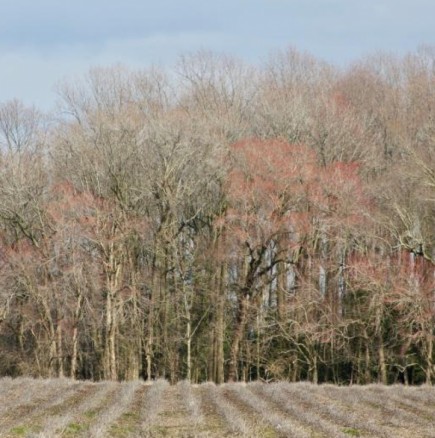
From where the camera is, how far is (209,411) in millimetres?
Result: 14062

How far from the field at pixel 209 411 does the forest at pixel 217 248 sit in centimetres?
1203

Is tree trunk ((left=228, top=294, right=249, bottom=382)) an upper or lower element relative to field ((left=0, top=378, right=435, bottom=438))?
upper

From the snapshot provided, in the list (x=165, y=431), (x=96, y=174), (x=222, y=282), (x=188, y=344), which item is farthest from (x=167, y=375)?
(x=165, y=431)

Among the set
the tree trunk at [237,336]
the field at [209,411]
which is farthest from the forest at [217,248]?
the field at [209,411]

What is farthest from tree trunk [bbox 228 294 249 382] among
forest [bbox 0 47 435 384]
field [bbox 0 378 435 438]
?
field [bbox 0 378 435 438]

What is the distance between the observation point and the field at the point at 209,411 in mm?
11539

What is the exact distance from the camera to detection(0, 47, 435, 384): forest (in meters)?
30.6

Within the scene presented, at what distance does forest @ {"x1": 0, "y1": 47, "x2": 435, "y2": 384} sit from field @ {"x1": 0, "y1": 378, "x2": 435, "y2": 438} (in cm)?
1203

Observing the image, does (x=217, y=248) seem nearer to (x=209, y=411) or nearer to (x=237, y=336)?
(x=237, y=336)

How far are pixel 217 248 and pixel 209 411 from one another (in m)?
19.6

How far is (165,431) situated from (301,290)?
66.8 feet

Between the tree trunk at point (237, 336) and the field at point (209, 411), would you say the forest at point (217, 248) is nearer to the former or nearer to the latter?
the tree trunk at point (237, 336)

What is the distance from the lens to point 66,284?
104 feet

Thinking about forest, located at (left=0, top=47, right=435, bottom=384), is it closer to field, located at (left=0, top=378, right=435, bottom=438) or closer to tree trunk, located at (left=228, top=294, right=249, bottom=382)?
tree trunk, located at (left=228, top=294, right=249, bottom=382)
